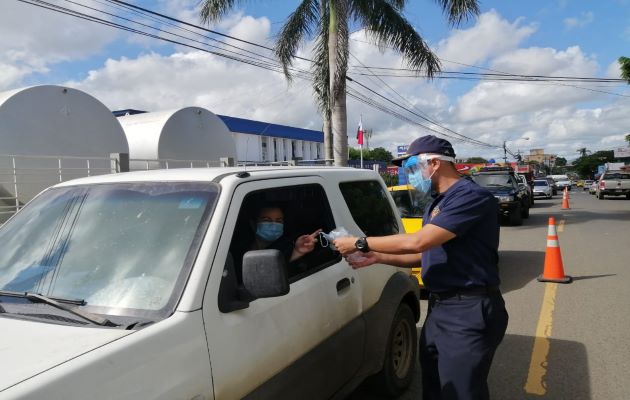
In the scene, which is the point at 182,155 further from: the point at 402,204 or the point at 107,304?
the point at 107,304

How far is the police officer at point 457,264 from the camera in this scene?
257 cm

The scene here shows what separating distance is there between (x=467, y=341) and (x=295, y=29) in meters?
14.6

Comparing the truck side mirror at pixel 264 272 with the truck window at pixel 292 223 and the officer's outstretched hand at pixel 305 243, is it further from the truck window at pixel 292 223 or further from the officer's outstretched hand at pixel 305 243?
the officer's outstretched hand at pixel 305 243

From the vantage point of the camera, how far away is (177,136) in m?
17.0

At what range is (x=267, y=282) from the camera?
2.17 m

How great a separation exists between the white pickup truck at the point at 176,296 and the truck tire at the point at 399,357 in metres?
0.39

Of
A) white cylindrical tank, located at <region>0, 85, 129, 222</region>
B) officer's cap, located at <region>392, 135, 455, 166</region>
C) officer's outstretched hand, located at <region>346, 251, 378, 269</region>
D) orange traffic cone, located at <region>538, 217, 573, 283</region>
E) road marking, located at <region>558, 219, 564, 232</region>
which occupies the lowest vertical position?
road marking, located at <region>558, 219, 564, 232</region>

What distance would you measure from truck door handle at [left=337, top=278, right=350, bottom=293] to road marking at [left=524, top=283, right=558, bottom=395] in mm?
1966

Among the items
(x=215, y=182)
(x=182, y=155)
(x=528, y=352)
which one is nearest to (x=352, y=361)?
(x=215, y=182)

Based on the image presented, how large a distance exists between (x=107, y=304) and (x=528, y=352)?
419 cm

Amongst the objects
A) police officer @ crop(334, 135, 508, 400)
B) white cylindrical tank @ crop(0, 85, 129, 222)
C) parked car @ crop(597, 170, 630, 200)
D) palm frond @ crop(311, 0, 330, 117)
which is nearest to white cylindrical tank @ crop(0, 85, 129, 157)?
white cylindrical tank @ crop(0, 85, 129, 222)

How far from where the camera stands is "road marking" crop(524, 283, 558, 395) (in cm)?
416

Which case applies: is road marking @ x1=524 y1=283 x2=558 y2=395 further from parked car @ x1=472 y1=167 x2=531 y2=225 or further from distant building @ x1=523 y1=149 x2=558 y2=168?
distant building @ x1=523 y1=149 x2=558 y2=168

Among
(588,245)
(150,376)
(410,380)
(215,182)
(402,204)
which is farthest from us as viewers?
(588,245)
